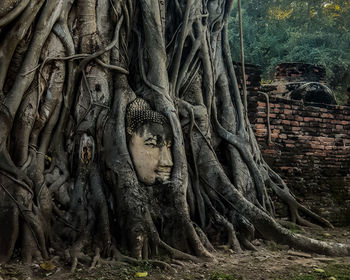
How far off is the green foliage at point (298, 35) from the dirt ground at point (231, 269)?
1000 cm

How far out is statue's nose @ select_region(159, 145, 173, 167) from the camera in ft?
12.4

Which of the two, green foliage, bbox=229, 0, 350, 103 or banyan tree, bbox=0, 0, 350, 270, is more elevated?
green foliage, bbox=229, 0, 350, 103

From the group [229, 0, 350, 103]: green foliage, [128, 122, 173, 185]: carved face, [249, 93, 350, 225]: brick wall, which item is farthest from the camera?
[229, 0, 350, 103]: green foliage

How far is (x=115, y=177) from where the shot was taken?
11.6ft

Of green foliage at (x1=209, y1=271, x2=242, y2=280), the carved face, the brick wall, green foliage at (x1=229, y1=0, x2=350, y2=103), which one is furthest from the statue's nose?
green foliage at (x1=229, y1=0, x2=350, y2=103)

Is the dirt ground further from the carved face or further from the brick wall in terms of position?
the brick wall

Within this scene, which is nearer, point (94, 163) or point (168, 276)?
point (168, 276)

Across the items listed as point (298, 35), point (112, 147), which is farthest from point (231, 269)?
point (298, 35)

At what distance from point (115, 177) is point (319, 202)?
345 cm

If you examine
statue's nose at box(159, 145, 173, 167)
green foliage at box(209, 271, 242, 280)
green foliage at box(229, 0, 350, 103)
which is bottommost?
green foliage at box(209, 271, 242, 280)

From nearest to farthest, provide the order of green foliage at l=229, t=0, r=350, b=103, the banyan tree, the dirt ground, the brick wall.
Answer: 1. the dirt ground
2. the banyan tree
3. the brick wall
4. green foliage at l=229, t=0, r=350, b=103

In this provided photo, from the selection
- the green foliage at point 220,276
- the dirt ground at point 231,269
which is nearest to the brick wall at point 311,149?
the dirt ground at point 231,269

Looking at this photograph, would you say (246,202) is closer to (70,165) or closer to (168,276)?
(168,276)

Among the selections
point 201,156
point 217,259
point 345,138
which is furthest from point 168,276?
point 345,138
